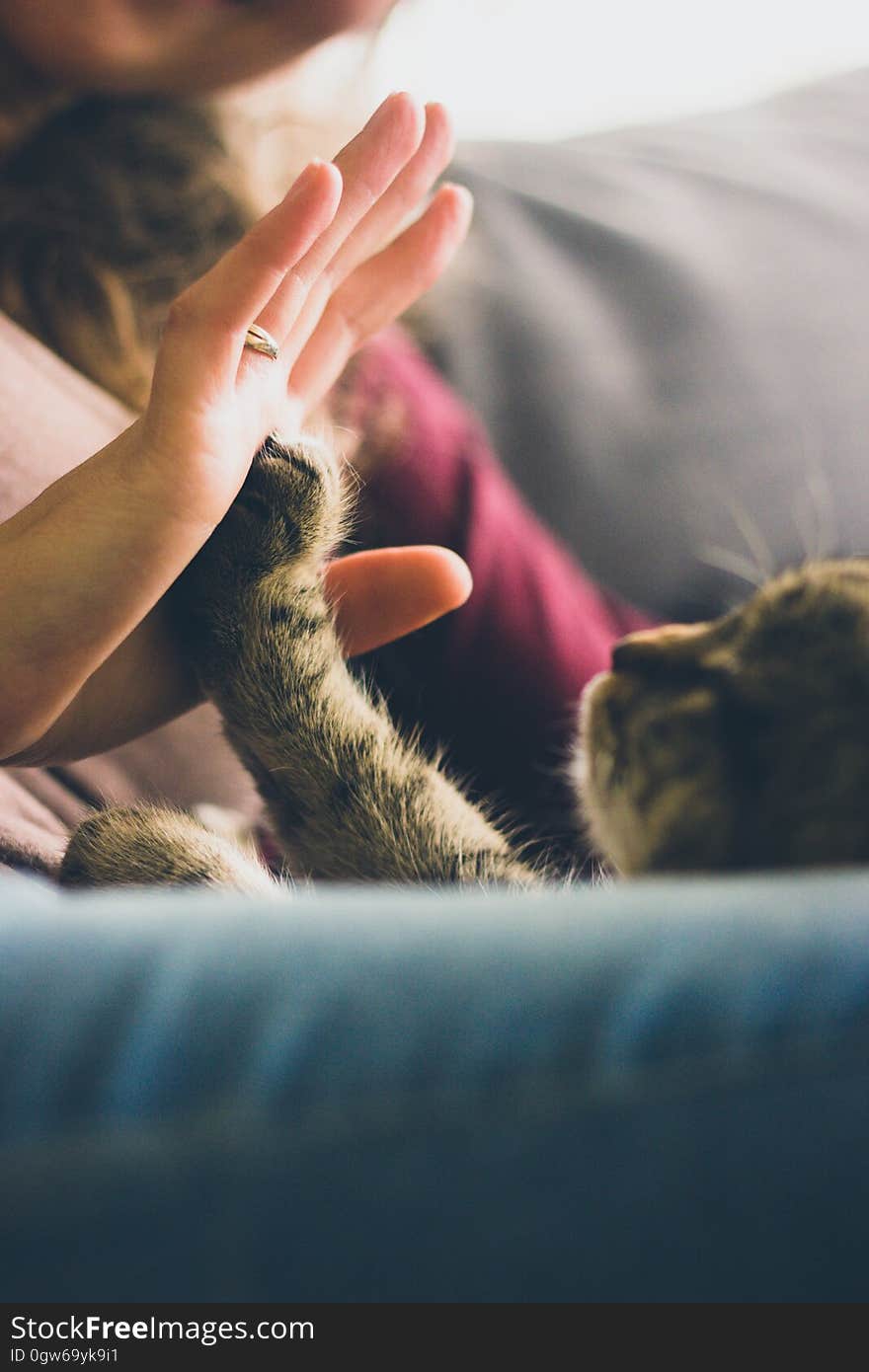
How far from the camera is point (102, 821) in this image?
1.60 ft

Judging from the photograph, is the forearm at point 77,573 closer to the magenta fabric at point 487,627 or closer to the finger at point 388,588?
the finger at point 388,588

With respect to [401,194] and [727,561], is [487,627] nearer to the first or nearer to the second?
[727,561]

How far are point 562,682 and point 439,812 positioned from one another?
0.27 meters

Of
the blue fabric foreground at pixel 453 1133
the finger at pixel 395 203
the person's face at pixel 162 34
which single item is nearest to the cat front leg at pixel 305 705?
the finger at pixel 395 203

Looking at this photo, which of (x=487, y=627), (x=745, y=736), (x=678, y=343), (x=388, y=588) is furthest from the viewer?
(x=678, y=343)

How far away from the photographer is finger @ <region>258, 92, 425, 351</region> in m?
0.48

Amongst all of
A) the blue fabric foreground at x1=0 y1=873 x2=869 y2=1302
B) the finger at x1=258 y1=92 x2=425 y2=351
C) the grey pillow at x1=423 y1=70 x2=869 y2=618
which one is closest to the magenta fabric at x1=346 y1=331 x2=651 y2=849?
the grey pillow at x1=423 y1=70 x2=869 y2=618

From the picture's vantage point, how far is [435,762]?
0.57 meters

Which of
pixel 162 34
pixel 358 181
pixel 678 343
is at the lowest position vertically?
pixel 358 181

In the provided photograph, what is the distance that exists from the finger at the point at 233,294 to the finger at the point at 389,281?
0.54ft

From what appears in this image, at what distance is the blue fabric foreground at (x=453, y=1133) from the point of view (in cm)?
22

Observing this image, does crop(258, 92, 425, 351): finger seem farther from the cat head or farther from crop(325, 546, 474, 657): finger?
the cat head

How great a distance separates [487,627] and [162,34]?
1.75ft

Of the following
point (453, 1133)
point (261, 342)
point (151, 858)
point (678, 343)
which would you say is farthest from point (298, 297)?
point (678, 343)
